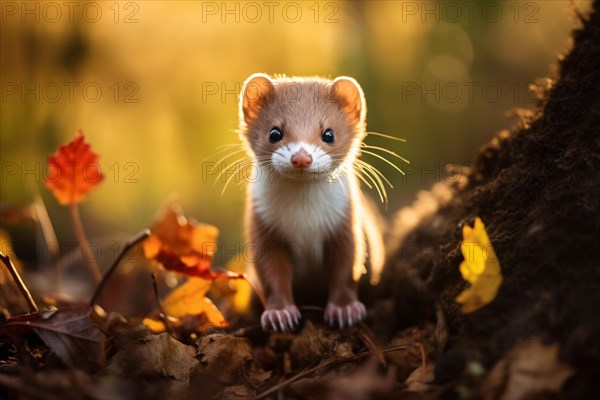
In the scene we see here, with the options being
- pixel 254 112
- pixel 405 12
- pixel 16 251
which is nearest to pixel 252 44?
pixel 405 12

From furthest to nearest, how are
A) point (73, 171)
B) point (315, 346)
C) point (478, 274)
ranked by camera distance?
point (73, 171)
point (315, 346)
point (478, 274)

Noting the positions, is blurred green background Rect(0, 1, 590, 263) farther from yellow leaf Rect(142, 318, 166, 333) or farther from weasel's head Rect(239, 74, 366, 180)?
yellow leaf Rect(142, 318, 166, 333)

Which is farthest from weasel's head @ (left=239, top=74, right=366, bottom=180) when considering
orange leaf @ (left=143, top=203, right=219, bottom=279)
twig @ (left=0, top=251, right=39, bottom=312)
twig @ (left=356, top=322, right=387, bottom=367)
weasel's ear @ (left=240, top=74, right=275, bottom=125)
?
twig @ (left=0, top=251, right=39, bottom=312)

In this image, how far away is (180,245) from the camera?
325 cm

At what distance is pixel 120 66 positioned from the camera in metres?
7.19

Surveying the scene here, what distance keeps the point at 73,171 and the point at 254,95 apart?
1044 mm

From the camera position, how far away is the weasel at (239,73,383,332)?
3.09 metres

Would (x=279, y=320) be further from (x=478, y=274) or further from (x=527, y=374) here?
(x=527, y=374)

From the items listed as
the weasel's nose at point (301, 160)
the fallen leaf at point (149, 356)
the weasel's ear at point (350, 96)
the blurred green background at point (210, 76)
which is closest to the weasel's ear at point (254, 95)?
the weasel's ear at point (350, 96)

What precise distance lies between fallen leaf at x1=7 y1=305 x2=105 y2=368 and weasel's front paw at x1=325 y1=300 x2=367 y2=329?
1139 mm

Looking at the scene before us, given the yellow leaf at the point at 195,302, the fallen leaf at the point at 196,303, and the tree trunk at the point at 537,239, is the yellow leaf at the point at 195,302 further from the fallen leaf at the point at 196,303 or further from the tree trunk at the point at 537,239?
the tree trunk at the point at 537,239

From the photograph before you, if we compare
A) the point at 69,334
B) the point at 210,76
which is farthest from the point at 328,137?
the point at 210,76

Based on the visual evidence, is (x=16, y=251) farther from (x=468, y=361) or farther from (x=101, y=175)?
(x=468, y=361)

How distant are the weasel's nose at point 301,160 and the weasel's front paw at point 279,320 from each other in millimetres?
742
